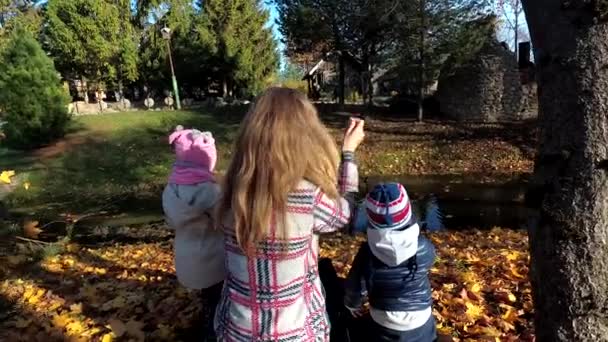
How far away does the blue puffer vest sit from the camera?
2254 millimetres

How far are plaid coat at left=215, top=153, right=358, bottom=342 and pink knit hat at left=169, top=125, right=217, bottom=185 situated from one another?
0.41 meters

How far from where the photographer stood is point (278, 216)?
202 centimetres

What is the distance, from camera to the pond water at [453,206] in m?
9.99

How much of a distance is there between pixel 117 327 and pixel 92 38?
34.4 metres

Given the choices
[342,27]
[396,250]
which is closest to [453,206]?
[396,250]

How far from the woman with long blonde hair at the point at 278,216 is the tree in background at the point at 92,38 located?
116 ft

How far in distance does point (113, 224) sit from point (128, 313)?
8.12 metres

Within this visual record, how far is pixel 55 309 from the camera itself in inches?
161

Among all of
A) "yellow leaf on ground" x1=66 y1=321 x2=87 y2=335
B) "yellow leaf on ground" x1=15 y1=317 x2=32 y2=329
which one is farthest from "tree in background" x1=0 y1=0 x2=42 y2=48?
"yellow leaf on ground" x1=66 y1=321 x2=87 y2=335

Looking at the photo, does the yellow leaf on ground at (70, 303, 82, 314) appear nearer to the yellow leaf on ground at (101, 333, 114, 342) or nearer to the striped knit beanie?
the yellow leaf on ground at (101, 333, 114, 342)

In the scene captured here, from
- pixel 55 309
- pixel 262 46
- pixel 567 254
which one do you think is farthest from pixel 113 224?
pixel 262 46

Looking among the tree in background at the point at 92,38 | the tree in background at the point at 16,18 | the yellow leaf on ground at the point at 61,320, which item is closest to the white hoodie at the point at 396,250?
the yellow leaf on ground at the point at 61,320

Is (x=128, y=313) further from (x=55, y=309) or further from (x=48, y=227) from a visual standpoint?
(x=48, y=227)

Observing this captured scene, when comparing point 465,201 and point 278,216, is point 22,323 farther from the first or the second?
point 465,201
